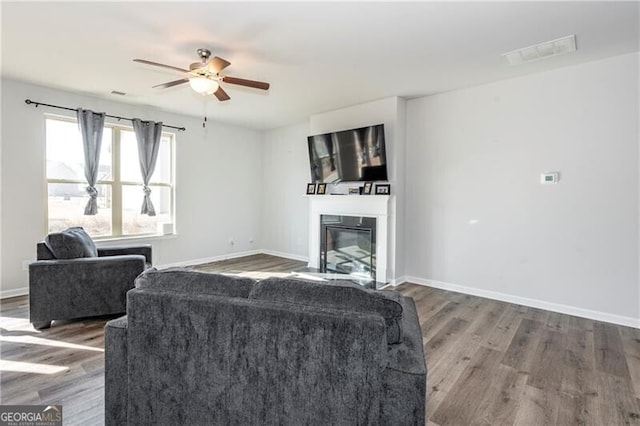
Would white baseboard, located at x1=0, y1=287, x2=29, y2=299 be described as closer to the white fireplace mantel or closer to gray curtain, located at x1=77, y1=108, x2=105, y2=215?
gray curtain, located at x1=77, y1=108, x2=105, y2=215

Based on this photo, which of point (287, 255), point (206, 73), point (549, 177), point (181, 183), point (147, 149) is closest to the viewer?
point (206, 73)

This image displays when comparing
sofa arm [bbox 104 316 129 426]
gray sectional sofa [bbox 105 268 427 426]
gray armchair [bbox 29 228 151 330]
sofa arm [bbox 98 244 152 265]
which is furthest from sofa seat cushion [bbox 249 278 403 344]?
sofa arm [bbox 98 244 152 265]

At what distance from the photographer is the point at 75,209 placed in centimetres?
461

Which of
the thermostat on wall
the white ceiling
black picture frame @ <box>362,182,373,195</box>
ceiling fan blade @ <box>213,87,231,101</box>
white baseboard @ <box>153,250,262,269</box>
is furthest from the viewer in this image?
white baseboard @ <box>153,250,262,269</box>

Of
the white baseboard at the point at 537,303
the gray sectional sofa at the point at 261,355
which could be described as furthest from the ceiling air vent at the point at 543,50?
the gray sectional sofa at the point at 261,355

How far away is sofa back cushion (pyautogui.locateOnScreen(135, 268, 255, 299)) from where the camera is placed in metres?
1.56

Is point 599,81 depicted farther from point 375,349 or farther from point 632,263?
point 375,349

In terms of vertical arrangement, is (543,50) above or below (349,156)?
above

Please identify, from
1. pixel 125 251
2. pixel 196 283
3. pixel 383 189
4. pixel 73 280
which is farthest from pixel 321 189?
pixel 196 283

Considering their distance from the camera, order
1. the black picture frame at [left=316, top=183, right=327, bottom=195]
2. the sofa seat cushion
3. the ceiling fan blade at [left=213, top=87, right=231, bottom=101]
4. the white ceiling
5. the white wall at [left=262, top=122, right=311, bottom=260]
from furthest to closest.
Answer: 1. the white wall at [left=262, top=122, right=311, bottom=260]
2. the black picture frame at [left=316, top=183, right=327, bottom=195]
3. the ceiling fan blade at [left=213, top=87, right=231, bottom=101]
4. the white ceiling
5. the sofa seat cushion

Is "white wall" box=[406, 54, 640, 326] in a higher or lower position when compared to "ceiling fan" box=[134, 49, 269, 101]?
lower

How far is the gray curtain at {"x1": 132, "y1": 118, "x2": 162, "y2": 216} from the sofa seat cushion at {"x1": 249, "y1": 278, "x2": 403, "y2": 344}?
4.42 m

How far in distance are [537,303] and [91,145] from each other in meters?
6.06

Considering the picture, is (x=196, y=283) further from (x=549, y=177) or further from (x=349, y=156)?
(x=549, y=177)
